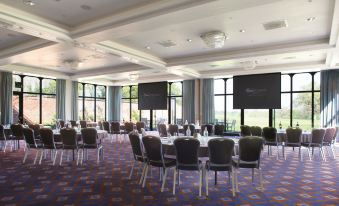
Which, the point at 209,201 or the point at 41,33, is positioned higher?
the point at 41,33

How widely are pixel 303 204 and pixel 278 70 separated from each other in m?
8.53

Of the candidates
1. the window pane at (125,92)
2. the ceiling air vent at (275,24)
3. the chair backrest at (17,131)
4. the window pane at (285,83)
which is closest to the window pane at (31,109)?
the chair backrest at (17,131)

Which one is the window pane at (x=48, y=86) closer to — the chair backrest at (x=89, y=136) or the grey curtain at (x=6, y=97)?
the grey curtain at (x=6, y=97)

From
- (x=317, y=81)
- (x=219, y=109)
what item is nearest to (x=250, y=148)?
(x=317, y=81)

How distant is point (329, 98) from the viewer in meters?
10.9

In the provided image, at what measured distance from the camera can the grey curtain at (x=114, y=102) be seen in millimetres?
17484

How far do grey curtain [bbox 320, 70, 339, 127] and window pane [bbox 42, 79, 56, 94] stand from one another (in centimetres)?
1355

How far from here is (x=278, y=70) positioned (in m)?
11.3

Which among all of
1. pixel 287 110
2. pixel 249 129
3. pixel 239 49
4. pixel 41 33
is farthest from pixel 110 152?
pixel 287 110

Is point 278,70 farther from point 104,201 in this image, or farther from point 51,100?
point 51,100

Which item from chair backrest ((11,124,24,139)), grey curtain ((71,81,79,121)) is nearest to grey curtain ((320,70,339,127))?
chair backrest ((11,124,24,139))

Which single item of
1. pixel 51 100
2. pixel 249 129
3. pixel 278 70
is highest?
pixel 278 70

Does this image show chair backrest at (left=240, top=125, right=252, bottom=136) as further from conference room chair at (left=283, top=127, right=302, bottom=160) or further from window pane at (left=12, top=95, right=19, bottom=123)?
window pane at (left=12, top=95, right=19, bottom=123)

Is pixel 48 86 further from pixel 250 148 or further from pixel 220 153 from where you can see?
pixel 250 148
